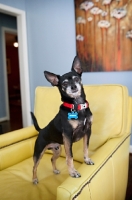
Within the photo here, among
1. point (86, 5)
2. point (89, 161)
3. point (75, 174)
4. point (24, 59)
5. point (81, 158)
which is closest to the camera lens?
point (75, 174)

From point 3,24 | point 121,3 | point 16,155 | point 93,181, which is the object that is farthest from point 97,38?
point 3,24

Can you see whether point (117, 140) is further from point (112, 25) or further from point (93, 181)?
point (112, 25)

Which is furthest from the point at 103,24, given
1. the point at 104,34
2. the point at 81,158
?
the point at 81,158

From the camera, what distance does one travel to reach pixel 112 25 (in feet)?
8.32

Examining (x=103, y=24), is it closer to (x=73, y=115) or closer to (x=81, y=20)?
(x=81, y=20)

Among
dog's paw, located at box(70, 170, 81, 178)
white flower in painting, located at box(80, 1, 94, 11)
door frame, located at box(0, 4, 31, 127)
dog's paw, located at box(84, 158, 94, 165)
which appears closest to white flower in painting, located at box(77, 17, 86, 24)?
white flower in painting, located at box(80, 1, 94, 11)

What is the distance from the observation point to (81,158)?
133 centimetres

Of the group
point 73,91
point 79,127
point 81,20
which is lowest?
point 79,127

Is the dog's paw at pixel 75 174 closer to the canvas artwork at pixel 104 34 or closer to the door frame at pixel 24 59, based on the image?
the canvas artwork at pixel 104 34

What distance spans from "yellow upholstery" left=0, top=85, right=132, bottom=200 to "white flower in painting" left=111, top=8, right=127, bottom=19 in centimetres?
150

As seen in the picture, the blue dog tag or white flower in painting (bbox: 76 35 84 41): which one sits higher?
white flower in painting (bbox: 76 35 84 41)

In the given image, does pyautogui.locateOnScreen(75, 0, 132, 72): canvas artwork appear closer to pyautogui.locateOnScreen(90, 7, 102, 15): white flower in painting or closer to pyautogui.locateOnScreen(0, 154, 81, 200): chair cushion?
pyautogui.locateOnScreen(90, 7, 102, 15): white flower in painting

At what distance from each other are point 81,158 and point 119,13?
194 centimetres

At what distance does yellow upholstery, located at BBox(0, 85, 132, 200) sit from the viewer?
2.84 feet
